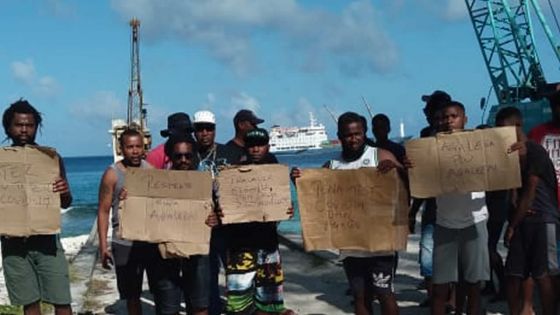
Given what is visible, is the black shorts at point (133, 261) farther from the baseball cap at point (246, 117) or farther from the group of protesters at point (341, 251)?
the baseball cap at point (246, 117)

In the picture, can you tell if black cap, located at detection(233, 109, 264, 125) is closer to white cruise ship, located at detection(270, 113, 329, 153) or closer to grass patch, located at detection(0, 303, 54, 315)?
grass patch, located at detection(0, 303, 54, 315)

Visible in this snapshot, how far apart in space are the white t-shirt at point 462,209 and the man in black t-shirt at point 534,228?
0.28 m

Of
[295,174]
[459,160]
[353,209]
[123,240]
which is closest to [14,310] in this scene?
[123,240]

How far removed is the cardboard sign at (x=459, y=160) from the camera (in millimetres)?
4965

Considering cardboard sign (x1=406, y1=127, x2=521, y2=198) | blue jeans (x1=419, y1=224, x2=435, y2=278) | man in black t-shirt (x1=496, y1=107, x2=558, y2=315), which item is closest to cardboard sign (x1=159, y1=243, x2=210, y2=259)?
cardboard sign (x1=406, y1=127, x2=521, y2=198)

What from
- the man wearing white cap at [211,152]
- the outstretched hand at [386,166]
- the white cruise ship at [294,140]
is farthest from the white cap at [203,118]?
the white cruise ship at [294,140]

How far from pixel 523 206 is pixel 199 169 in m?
2.47

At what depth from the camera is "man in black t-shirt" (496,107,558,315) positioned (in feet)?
16.7

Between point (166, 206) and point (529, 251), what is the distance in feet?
8.82

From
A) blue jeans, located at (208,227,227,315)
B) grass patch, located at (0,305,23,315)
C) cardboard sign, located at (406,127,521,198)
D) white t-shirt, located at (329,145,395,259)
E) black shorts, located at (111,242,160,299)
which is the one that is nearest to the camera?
cardboard sign, located at (406,127,521,198)

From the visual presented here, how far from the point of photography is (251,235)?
17.8ft

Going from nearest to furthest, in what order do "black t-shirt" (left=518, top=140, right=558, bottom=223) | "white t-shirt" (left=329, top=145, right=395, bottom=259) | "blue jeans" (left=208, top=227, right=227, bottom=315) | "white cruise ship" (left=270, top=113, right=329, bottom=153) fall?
1. "black t-shirt" (left=518, top=140, right=558, bottom=223)
2. "white t-shirt" (left=329, top=145, right=395, bottom=259)
3. "blue jeans" (left=208, top=227, right=227, bottom=315)
4. "white cruise ship" (left=270, top=113, right=329, bottom=153)

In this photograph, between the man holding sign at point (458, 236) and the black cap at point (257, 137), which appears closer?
the man holding sign at point (458, 236)

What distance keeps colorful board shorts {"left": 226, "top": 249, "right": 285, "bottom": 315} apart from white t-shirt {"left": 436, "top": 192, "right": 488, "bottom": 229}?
1313 millimetres
